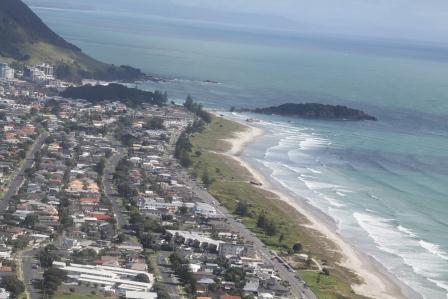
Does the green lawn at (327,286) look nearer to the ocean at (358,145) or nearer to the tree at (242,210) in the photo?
the ocean at (358,145)

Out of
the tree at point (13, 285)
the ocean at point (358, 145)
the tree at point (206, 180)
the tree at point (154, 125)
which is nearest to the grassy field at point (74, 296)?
the tree at point (13, 285)

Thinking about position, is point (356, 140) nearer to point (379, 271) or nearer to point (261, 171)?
point (261, 171)

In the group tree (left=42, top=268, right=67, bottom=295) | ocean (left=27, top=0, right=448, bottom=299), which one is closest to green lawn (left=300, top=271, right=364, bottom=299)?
ocean (left=27, top=0, right=448, bottom=299)

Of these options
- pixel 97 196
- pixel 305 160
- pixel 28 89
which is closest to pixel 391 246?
pixel 97 196

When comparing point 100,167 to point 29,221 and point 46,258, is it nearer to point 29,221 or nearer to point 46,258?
point 29,221

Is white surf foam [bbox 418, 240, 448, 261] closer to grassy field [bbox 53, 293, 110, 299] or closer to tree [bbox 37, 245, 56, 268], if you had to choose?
grassy field [bbox 53, 293, 110, 299]

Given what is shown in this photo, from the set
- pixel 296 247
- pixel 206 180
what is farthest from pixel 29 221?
pixel 206 180
